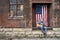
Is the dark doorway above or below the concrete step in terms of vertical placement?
above

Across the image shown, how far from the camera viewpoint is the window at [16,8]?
19.9m

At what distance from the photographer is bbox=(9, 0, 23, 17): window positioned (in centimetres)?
1986

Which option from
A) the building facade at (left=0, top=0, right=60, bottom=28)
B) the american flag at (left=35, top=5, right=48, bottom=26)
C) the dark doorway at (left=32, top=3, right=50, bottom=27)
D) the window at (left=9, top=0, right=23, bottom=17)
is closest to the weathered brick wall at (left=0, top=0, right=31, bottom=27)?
the building facade at (left=0, top=0, right=60, bottom=28)

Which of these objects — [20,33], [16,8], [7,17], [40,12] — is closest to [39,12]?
[40,12]

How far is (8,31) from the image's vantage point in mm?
19766

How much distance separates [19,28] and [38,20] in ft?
6.11

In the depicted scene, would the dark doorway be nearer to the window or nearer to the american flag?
the american flag

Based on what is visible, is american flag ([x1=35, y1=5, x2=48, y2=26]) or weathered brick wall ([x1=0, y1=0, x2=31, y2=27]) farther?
american flag ([x1=35, y1=5, x2=48, y2=26])

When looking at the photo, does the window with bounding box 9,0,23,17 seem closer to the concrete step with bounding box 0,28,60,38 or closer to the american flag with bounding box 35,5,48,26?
the concrete step with bounding box 0,28,60,38

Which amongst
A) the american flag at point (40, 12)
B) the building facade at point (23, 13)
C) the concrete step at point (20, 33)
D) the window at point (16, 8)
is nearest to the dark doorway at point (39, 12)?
the american flag at point (40, 12)

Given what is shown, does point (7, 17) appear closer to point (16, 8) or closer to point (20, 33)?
point (16, 8)

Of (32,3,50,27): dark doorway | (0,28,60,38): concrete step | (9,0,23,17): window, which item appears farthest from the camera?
(32,3,50,27): dark doorway

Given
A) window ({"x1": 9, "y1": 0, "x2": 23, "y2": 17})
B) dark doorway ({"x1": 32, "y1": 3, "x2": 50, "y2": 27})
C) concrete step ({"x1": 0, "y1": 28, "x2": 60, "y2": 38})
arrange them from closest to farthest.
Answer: concrete step ({"x1": 0, "y1": 28, "x2": 60, "y2": 38}) → window ({"x1": 9, "y1": 0, "x2": 23, "y2": 17}) → dark doorway ({"x1": 32, "y1": 3, "x2": 50, "y2": 27})

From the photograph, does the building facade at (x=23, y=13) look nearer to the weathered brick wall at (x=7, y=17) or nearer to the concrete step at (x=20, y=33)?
the weathered brick wall at (x=7, y=17)
